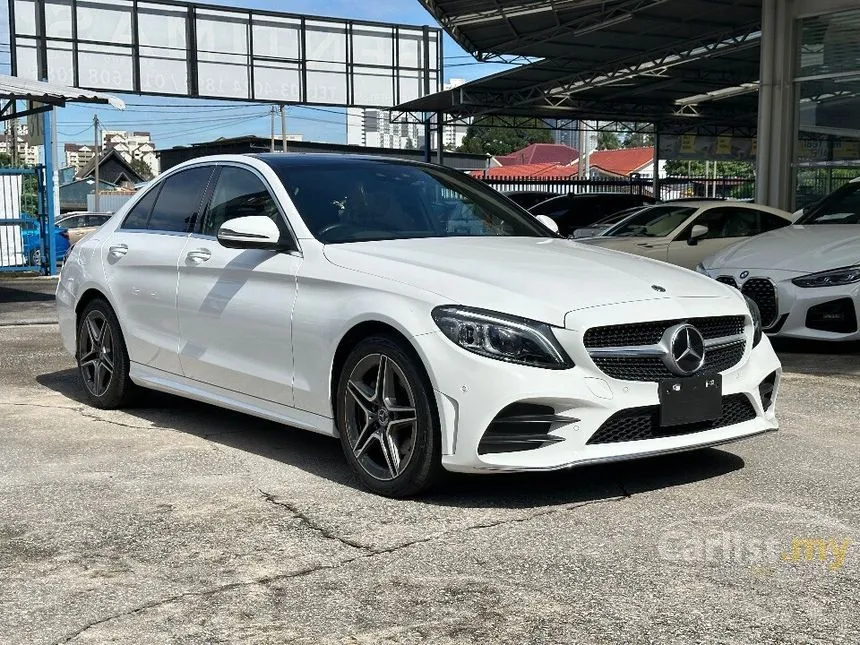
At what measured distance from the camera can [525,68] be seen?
91.7 ft

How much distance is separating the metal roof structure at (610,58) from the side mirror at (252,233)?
1649 cm

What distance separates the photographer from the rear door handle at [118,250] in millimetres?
6886

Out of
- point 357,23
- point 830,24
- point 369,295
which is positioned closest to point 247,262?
point 369,295

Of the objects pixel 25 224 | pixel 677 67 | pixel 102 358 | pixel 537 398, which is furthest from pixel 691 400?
pixel 677 67

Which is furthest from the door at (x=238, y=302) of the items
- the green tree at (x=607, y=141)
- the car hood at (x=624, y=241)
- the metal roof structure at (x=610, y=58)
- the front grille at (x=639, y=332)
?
the green tree at (x=607, y=141)

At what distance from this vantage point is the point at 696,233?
1318 cm

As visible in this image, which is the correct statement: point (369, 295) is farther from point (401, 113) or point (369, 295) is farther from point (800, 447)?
point (401, 113)

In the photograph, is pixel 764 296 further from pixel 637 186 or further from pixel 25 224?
pixel 637 186

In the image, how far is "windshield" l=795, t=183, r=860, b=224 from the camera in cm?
1068

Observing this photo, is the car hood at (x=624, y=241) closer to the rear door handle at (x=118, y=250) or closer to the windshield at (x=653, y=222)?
the windshield at (x=653, y=222)

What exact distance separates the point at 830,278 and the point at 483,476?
16.8ft

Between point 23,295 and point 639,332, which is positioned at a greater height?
point 639,332

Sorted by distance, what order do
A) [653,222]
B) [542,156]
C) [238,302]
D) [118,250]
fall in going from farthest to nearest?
[542,156]
[653,222]
[118,250]
[238,302]

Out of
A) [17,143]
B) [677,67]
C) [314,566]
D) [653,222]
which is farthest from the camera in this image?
[17,143]
